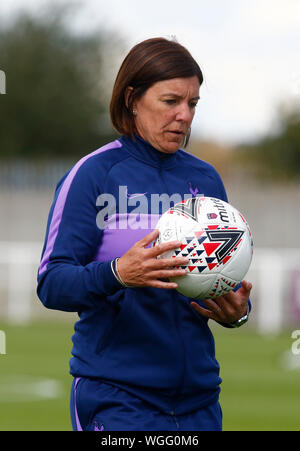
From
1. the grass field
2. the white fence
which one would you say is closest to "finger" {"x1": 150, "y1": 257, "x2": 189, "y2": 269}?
the grass field

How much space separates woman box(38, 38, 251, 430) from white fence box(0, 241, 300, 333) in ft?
41.1

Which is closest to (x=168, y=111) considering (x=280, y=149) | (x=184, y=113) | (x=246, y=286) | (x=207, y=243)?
(x=184, y=113)

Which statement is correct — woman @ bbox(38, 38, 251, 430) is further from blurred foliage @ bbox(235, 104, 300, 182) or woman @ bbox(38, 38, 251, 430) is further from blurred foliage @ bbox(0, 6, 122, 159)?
blurred foliage @ bbox(0, 6, 122, 159)

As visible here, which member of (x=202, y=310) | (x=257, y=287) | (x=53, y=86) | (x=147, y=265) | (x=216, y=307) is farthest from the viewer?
(x=53, y=86)

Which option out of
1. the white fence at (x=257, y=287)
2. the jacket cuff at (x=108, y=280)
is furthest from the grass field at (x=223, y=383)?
the jacket cuff at (x=108, y=280)

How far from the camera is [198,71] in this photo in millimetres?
3643

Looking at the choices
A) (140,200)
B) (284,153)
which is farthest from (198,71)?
(284,153)

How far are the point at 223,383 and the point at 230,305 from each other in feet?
23.4

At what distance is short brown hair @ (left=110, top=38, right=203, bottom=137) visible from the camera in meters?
3.56

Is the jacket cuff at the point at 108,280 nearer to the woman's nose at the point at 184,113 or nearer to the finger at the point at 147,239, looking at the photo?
the finger at the point at 147,239

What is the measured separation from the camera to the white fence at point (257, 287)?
1600 centimetres

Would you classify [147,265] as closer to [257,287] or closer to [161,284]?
[161,284]

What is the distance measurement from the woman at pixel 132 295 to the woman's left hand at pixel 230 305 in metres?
0.02

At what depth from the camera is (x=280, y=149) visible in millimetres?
30141
